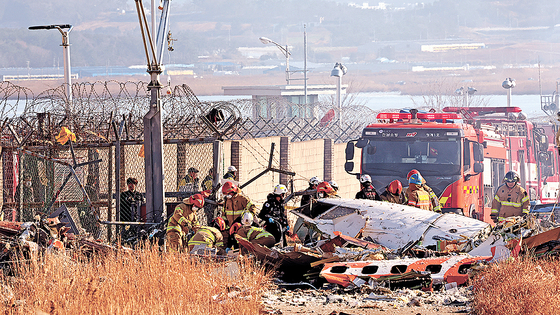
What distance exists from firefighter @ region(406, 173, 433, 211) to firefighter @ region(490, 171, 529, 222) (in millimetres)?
1770

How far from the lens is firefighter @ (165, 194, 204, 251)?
9766mm

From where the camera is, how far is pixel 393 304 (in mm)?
7855

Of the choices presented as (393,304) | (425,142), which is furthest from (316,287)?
(425,142)

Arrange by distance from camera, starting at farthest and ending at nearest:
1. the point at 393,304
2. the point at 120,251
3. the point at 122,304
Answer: the point at 120,251 < the point at 393,304 < the point at 122,304

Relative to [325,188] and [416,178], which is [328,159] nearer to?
[416,178]

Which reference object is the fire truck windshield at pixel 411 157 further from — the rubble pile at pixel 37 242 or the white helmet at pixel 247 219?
the rubble pile at pixel 37 242

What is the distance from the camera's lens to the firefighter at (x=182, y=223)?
32.0 ft

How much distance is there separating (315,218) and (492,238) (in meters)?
2.57

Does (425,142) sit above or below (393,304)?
above

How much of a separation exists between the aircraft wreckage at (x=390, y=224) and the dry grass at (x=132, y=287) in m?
2.07

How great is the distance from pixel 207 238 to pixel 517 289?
412 cm

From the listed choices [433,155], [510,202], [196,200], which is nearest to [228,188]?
[196,200]

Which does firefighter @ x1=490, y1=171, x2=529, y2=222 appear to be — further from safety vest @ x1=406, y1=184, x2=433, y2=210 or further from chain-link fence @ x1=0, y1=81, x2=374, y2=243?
chain-link fence @ x1=0, y1=81, x2=374, y2=243

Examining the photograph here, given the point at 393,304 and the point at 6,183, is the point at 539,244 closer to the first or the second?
the point at 393,304
